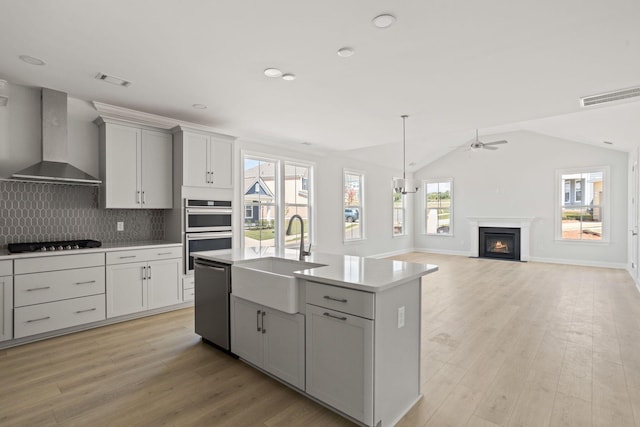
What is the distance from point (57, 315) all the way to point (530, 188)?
988 cm

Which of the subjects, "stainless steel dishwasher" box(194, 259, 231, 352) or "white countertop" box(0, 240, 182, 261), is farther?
"white countertop" box(0, 240, 182, 261)

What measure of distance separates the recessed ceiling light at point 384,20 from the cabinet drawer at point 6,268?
12.7 ft

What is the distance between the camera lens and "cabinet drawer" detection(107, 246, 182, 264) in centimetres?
380

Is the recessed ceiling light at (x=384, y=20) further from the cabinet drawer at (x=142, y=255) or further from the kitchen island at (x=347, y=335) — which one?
the cabinet drawer at (x=142, y=255)

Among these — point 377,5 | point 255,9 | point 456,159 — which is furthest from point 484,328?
point 456,159

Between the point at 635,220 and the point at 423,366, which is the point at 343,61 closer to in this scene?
the point at 423,366

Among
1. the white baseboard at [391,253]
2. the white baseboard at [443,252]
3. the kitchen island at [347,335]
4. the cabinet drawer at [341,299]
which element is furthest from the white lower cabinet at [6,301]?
the white baseboard at [443,252]

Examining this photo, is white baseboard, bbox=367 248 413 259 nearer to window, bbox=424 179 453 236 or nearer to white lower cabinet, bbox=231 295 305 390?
window, bbox=424 179 453 236

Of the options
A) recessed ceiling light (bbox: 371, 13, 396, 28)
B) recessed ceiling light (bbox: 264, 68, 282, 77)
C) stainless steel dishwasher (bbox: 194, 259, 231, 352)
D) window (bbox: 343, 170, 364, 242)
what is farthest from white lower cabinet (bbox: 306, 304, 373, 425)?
window (bbox: 343, 170, 364, 242)

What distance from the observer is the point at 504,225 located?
895cm

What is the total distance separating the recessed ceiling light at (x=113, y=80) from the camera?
327 centimetres

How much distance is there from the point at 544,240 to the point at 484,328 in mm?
6211

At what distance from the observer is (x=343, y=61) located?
9.81 feet

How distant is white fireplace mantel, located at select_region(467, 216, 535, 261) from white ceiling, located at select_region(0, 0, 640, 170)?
4.33 meters
